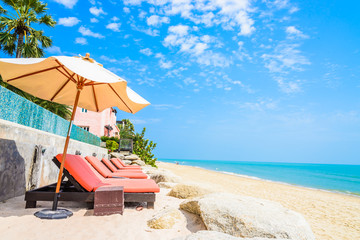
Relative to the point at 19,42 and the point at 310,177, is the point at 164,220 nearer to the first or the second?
the point at 19,42

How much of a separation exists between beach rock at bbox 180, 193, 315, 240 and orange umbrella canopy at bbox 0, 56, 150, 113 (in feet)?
7.51

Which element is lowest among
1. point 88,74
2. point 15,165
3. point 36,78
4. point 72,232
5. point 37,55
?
point 72,232

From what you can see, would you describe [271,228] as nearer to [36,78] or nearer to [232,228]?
[232,228]

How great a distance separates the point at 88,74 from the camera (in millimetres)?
3211

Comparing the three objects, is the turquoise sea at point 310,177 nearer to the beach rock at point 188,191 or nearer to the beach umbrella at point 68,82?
the beach rock at point 188,191

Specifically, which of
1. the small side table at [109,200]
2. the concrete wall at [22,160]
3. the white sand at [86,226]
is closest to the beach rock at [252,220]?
the white sand at [86,226]

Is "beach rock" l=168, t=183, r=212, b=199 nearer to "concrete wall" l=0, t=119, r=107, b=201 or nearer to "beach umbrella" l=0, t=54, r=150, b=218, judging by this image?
"beach umbrella" l=0, t=54, r=150, b=218

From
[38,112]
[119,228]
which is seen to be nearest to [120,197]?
[119,228]

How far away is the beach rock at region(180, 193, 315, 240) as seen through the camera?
9.93ft

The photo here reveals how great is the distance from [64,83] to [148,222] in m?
3.60

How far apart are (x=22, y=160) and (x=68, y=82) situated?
2163mm

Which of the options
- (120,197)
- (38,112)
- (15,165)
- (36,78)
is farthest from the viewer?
(38,112)

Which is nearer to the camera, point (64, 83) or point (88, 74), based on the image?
point (88, 74)

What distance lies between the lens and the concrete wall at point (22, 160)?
461 centimetres
